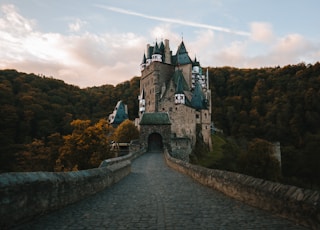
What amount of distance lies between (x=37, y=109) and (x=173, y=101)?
28.5 meters

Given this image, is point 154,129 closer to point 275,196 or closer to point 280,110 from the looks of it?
point 275,196

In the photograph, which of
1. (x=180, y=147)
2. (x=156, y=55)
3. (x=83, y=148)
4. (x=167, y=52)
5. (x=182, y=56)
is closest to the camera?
(x=83, y=148)

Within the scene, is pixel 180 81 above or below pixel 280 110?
above

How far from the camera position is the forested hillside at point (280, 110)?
5394 cm

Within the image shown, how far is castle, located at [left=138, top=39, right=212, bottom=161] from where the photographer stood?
3631cm

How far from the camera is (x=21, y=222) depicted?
14.4ft

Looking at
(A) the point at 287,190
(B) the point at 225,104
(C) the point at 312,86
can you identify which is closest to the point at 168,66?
(B) the point at 225,104

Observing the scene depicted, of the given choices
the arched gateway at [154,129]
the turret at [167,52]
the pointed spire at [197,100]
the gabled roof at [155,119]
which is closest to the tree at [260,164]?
the arched gateway at [154,129]

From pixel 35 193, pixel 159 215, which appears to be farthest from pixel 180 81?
pixel 35 193

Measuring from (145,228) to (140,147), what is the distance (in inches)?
1175

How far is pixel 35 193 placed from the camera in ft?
15.6

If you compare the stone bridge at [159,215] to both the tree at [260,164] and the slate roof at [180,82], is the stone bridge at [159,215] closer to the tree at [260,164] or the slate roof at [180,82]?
the tree at [260,164]

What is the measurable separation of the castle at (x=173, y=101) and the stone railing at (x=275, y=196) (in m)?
27.3

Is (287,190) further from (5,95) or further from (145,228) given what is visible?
(5,95)
